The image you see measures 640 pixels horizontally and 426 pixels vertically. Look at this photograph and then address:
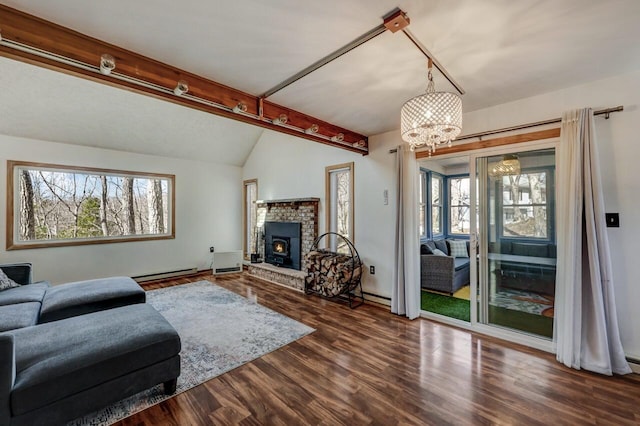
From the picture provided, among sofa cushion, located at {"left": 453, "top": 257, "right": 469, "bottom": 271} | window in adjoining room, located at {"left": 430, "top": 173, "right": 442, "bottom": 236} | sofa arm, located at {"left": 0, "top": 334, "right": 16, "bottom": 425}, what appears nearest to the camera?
sofa arm, located at {"left": 0, "top": 334, "right": 16, "bottom": 425}

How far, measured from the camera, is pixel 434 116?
1789 millimetres

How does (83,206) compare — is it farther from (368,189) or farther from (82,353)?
(368,189)

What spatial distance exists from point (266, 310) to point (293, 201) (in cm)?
225

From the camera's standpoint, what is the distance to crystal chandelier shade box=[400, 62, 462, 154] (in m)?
1.78

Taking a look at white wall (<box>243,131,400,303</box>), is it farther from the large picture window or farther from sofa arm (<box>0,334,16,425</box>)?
sofa arm (<box>0,334,16,425</box>)

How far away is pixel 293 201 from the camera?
5336 mm

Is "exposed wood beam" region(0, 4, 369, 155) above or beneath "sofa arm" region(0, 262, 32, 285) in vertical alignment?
above

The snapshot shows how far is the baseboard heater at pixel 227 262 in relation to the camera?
5875 mm

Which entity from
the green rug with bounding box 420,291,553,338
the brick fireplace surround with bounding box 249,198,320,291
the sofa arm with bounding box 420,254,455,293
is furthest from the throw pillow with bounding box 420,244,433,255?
the brick fireplace surround with bounding box 249,198,320,291

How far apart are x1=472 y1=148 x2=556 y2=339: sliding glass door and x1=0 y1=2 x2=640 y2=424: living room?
44cm

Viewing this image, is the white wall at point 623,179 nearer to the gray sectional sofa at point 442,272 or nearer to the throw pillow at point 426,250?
the gray sectional sofa at point 442,272

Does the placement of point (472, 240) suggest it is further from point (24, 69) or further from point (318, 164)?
point (24, 69)

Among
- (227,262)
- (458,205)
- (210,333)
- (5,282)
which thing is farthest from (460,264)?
(5,282)

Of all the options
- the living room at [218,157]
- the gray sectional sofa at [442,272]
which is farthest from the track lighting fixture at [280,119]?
the gray sectional sofa at [442,272]
